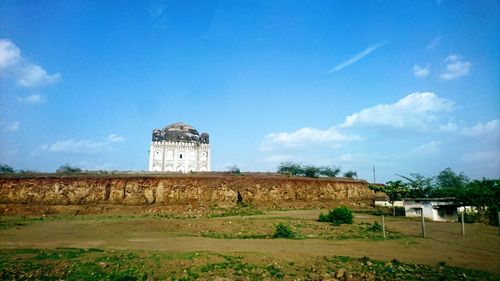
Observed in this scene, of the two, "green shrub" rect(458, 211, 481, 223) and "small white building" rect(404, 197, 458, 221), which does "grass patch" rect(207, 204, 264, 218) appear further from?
"green shrub" rect(458, 211, 481, 223)

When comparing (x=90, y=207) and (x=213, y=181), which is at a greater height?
(x=213, y=181)

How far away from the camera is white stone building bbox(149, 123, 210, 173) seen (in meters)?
62.2

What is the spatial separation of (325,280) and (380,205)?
124 feet

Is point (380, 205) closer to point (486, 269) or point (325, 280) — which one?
point (486, 269)

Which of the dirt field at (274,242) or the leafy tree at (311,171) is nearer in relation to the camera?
the dirt field at (274,242)

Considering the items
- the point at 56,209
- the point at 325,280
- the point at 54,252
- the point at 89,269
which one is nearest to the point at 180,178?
the point at 56,209

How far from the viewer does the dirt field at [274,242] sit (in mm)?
12750

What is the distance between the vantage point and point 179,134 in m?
65.8

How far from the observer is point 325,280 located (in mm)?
9898

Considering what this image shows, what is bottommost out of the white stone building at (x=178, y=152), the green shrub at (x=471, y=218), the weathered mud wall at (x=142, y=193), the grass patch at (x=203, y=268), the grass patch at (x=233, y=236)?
the grass patch at (x=233, y=236)

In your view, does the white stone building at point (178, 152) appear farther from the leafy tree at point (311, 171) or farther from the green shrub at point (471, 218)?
the green shrub at point (471, 218)

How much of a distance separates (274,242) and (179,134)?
52043mm

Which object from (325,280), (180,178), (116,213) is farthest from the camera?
(180,178)

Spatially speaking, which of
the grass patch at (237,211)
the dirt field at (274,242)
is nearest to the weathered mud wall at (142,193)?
the grass patch at (237,211)
